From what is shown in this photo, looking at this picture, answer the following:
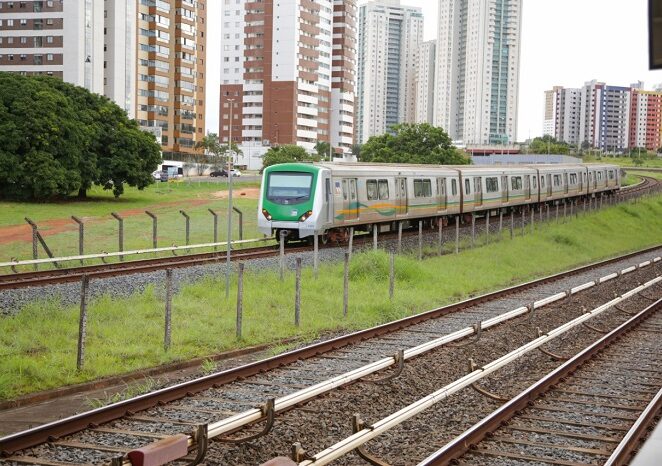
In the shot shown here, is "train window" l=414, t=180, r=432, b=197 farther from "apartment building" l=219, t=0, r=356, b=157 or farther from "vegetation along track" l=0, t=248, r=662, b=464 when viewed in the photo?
"apartment building" l=219, t=0, r=356, b=157

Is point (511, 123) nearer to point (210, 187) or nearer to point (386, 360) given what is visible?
point (210, 187)

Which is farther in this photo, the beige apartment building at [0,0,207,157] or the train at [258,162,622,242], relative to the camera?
the beige apartment building at [0,0,207,157]

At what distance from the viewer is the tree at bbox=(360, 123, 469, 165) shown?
64688 mm

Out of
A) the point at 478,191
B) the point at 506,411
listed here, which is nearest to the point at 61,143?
the point at 478,191

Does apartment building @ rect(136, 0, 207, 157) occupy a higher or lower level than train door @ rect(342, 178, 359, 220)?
higher

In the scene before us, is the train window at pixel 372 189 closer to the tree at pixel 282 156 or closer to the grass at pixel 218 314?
the grass at pixel 218 314

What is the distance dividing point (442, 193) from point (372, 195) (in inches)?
247

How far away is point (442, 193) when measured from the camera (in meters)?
35.0

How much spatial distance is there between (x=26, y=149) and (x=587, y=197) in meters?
33.9

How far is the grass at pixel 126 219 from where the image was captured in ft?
92.2

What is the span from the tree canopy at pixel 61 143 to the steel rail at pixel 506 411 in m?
29.6

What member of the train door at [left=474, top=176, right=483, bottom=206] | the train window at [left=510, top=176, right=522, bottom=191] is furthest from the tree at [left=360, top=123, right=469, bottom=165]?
the train door at [left=474, top=176, right=483, bottom=206]

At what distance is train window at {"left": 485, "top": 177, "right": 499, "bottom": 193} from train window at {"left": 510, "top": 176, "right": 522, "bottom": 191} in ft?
6.57

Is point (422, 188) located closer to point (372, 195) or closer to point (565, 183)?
point (372, 195)
